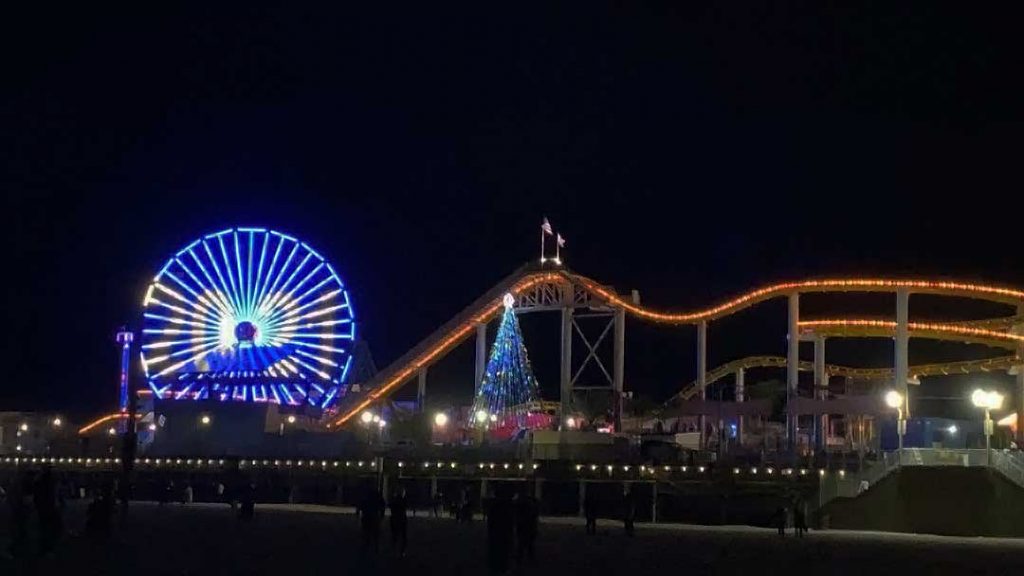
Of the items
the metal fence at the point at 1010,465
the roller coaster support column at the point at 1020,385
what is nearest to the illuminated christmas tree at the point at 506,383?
the roller coaster support column at the point at 1020,385

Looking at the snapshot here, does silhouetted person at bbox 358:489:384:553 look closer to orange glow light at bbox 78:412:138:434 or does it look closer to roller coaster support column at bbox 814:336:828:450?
roller coaster support column at bbox 814:336:828:450

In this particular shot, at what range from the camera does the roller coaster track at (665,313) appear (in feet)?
150

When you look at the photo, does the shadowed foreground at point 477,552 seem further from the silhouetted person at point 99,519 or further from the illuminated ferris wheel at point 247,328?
the illuminated ferris wheel at point 247,328

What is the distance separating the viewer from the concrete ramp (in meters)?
36.1

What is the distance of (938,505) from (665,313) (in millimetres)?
21013

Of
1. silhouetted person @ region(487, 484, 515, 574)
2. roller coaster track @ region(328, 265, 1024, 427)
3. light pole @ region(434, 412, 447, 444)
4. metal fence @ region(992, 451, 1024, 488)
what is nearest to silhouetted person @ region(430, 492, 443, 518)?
roller coaster track @ region(328, 265, 1024, 427)

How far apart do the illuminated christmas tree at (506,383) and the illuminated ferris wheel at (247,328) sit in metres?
7.24

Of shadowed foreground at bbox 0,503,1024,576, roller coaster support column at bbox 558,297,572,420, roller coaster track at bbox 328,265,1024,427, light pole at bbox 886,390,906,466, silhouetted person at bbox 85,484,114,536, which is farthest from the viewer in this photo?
roller coaster support column at bbox 558,297,572,420

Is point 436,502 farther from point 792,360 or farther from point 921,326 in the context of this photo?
point 921,326

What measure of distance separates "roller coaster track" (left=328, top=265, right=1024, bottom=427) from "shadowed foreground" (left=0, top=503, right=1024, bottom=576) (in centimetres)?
1499

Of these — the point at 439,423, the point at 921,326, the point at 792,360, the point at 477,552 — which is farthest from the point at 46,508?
the point at 439,423

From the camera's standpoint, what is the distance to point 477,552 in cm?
2372

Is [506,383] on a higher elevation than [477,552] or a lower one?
higher

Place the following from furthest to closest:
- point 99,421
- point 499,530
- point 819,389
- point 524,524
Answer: point 99,421, point 819,389, point 524,524, point 499,530
